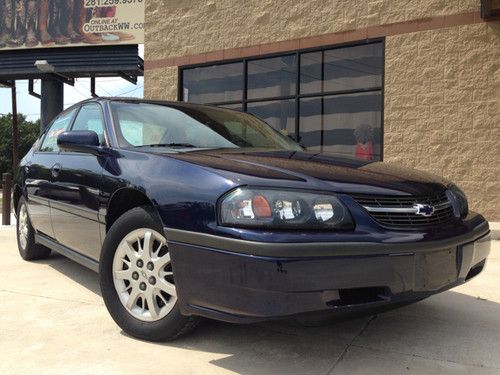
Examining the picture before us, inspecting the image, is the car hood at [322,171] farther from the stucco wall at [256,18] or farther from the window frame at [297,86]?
the stucco wall at [256,18]

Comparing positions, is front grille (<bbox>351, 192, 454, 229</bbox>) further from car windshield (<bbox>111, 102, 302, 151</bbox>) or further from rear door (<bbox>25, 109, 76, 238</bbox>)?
rear door (<bbox>25, 109, 76, 238</bbox>)

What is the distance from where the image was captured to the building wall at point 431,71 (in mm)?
8367

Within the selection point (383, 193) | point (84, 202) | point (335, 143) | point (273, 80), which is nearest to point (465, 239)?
point (383, 193)

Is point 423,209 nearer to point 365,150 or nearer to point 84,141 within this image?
point 84,141

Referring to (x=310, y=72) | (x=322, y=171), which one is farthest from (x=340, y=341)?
(x=310, y=72)

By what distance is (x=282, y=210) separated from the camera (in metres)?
2.40

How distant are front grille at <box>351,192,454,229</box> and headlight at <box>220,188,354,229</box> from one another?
0.53 feet

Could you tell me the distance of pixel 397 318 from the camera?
137 inches

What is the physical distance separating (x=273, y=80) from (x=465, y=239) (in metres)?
8.07

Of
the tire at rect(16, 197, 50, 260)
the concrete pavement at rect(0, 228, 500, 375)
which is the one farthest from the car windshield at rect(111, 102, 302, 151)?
the tire at rect(16, 197, 50, 260)

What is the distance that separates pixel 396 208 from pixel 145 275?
4.82 ft

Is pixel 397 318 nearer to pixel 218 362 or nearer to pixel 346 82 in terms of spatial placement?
pixel 218 362

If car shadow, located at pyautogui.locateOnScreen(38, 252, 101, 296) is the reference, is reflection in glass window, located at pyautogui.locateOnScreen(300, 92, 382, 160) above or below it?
above

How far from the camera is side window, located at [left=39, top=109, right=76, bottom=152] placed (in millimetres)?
4609
